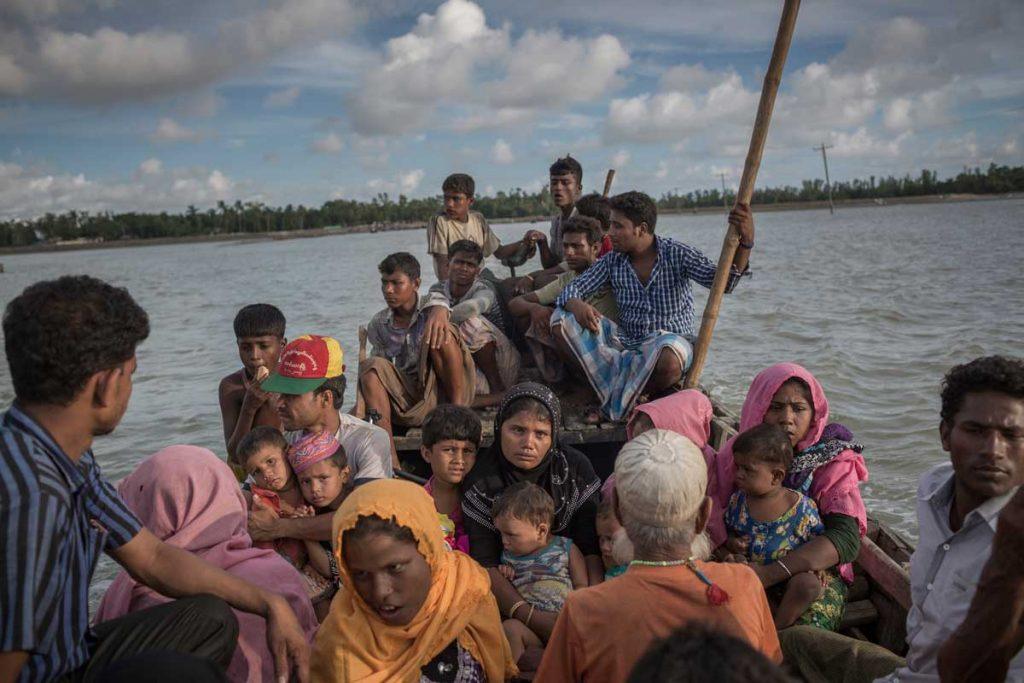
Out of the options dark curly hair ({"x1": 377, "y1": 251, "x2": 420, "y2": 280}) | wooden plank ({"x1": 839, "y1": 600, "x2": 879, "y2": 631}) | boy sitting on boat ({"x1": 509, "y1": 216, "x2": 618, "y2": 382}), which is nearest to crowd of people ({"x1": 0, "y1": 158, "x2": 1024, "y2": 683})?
wooden plank ({"x1": 839, "y1": 600, "x2": 879, "y2": 631})

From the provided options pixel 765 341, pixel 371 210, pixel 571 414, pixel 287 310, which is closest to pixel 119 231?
pixel 371 210

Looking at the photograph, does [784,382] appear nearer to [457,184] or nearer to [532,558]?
[532,558]

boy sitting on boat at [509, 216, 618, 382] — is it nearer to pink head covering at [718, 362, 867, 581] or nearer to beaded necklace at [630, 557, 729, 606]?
pink head covering at [718, 362, 867, 581]

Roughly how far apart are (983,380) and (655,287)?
9.09ft

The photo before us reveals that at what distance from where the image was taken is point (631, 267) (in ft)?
15.3

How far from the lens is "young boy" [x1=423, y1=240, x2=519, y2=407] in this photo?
4.78 m

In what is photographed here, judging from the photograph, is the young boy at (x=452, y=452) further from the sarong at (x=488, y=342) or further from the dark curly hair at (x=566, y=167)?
the dark curly hair at (x=566, y=167)

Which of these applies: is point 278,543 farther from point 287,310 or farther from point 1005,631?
point 287,310

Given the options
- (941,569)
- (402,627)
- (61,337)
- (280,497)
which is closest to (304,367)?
(280,497)

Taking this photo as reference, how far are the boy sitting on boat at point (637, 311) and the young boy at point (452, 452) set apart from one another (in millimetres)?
1574

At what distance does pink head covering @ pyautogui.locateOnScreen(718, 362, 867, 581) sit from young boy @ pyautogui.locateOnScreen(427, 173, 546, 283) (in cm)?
338

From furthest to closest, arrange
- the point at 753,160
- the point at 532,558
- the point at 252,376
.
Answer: the point at 753,160 < the point at 252,376 < the point at 532,558

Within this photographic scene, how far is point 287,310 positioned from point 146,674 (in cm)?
2062

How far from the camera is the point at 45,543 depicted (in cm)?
153
